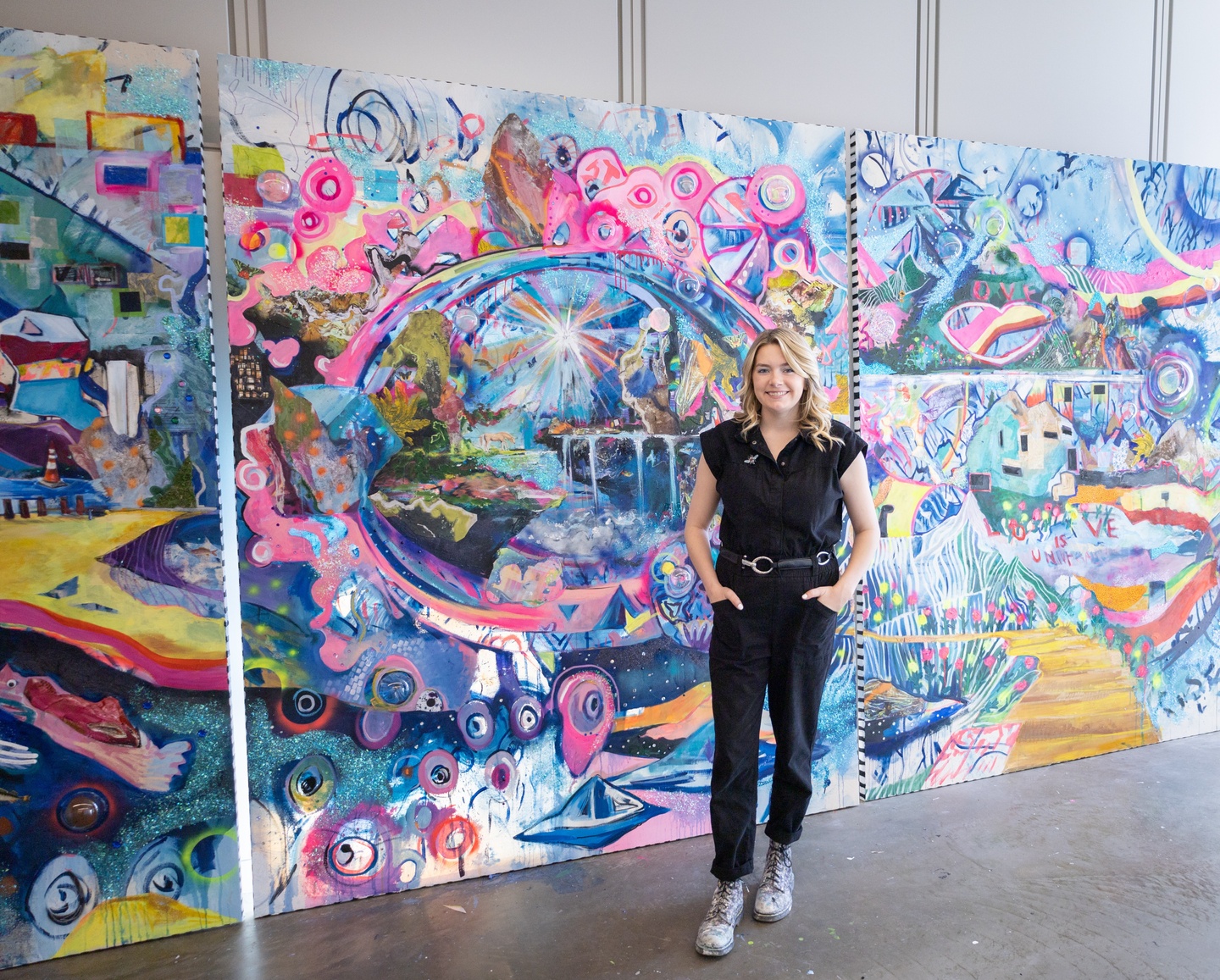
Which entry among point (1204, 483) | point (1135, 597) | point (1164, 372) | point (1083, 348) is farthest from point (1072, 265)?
point (1135, 597)

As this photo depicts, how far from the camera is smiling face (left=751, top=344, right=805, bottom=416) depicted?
2254 mm

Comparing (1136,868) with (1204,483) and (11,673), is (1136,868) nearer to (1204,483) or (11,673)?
(1204,483)

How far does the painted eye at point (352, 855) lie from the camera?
240 cm

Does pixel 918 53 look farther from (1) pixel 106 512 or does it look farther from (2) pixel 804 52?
(1) pixel 106 512

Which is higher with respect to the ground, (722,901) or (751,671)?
(751,671)

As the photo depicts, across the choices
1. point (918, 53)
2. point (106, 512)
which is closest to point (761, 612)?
point (106, 512)

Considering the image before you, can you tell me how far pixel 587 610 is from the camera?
264 centimetres

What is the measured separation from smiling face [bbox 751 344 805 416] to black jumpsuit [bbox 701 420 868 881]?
0.37 feet

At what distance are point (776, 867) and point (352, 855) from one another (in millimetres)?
1275

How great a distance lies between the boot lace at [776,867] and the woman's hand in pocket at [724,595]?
0.78 meters

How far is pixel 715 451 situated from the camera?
236cm

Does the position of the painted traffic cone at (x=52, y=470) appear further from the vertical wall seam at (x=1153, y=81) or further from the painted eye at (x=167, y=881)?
the vertical wall seam at (x=1153, y=81)

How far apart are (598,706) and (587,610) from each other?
0.32 metres

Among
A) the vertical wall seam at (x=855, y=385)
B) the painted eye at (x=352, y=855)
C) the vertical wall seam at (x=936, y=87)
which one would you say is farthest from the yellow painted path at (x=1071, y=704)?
the painted eye at (x=352, y=855)
